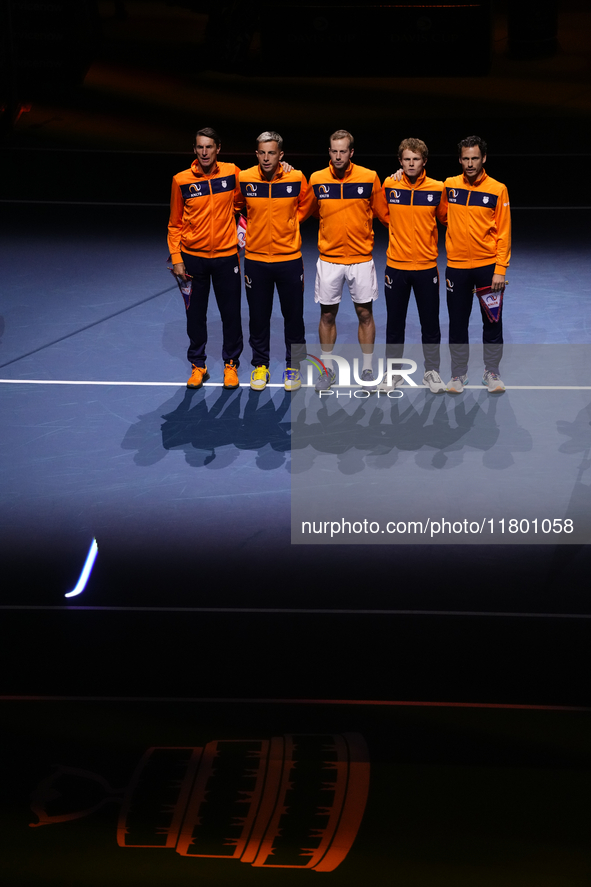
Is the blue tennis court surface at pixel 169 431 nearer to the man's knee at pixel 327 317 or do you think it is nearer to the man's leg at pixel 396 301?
the man's leg at pixel 396 301

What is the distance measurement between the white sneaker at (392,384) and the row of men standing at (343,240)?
0.01 meters

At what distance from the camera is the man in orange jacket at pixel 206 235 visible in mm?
8406

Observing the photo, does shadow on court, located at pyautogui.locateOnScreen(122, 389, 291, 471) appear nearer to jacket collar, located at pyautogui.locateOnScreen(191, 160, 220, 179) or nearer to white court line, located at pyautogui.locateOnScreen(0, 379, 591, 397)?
white court line, located at pyautogui.locateOnScreen(0, 379, 591, 397)

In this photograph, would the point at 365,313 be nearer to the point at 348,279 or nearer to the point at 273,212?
the point at 348,279

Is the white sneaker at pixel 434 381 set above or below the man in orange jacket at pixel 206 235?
below

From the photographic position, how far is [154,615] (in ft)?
20.9

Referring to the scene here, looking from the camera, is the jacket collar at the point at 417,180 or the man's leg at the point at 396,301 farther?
the man's leg at the point at 396,301

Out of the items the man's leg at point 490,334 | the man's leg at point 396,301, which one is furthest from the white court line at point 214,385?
the man's leg at point 396,301

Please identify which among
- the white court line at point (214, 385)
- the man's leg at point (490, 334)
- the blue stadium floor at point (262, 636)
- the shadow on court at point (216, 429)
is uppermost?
the man's leg at point (490, 334)

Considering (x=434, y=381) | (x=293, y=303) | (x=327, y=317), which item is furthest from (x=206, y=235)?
(x=434, y=381)

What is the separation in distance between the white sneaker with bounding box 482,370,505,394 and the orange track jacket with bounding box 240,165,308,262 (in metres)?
1.95

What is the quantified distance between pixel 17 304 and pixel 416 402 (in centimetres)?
467

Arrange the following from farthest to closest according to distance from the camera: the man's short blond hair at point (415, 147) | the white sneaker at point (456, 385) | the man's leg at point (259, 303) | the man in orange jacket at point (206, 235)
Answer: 1. the white sneaker at point (456, 385)
2. the man's leg at point (259, 303)
3. the man in orange jacket at point (206, 235)
4. the man's short blond hair at point (415, 147)

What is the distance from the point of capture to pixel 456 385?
29.1 feet
